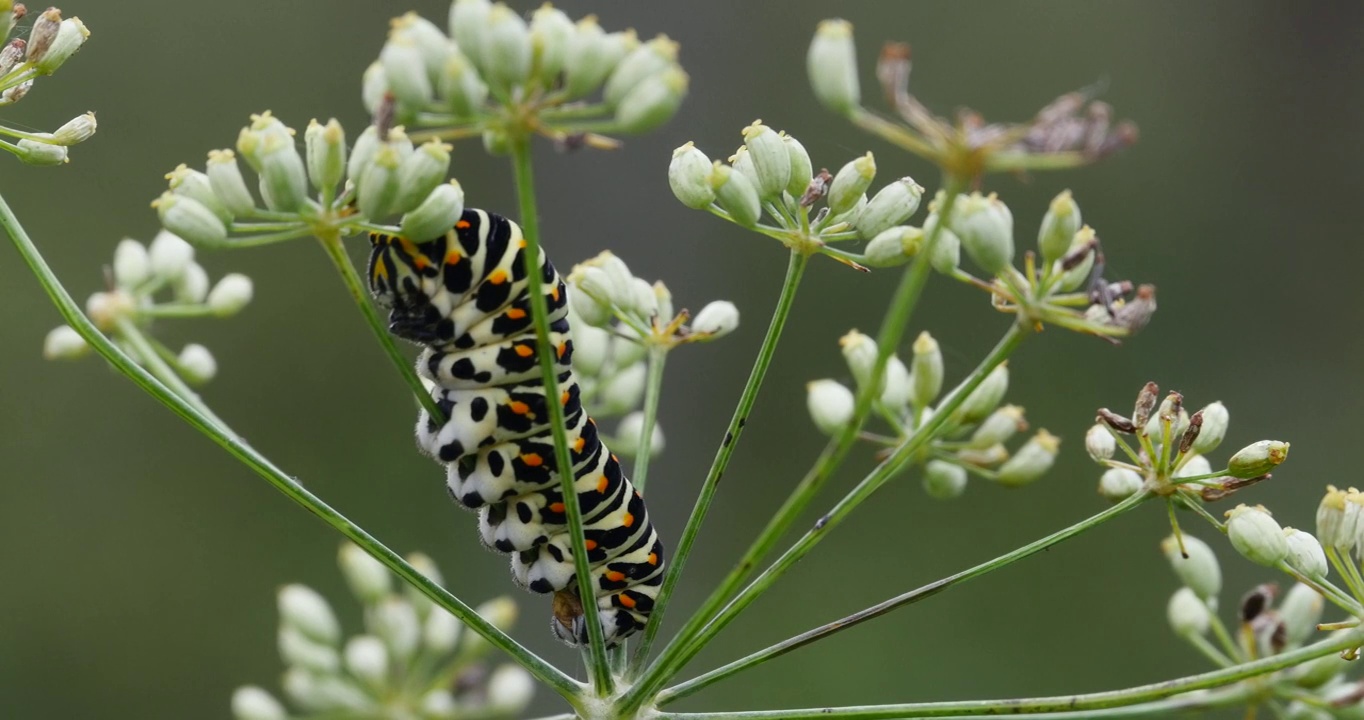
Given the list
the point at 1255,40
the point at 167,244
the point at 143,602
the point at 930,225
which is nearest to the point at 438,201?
the point at 930,225

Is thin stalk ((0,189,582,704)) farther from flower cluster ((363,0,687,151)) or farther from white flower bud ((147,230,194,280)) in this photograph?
white flower bud ((147,230,194,280))

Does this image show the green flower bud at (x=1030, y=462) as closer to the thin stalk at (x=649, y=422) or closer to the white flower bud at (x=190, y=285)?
the thin stalk at (x=649, y=422)

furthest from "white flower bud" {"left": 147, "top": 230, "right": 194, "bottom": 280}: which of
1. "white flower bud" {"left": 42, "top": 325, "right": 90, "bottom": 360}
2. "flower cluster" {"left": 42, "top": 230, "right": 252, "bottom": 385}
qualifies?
"white flower bud" {"left": 42, "top": 325, "right": 90, "bottom": 360}

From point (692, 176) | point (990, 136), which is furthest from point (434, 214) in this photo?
point (990, 136)

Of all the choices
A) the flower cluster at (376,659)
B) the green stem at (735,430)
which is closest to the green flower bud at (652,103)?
the green stem at (735,430)

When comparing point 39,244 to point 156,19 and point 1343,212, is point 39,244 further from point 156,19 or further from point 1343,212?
point 1343,212

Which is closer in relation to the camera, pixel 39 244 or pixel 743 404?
pixel 743 404
